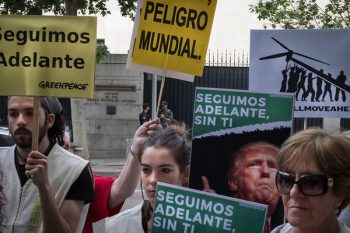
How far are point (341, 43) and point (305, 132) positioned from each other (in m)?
1.92

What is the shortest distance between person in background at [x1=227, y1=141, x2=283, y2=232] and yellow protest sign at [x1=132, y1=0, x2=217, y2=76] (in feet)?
2.32

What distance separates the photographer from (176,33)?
344cm

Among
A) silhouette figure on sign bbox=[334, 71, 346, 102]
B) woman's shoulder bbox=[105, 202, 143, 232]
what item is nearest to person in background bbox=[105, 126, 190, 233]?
woman's shoulder bbox=[105, 202, 143, 232]

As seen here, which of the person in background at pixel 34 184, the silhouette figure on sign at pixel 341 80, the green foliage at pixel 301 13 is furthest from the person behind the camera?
the green foliage at pixel 301 13

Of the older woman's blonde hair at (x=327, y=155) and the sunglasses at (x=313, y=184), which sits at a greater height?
the older woman's blonde hair at (x=327, y=155)

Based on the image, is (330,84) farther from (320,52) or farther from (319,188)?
(319,188)

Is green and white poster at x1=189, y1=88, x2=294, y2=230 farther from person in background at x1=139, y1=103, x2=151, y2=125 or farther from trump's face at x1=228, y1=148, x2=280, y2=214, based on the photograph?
person in background at x1=139, y1=103, x2=151, y2=125

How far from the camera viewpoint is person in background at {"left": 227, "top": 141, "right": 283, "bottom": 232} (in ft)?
9.26

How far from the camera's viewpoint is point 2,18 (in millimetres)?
3330

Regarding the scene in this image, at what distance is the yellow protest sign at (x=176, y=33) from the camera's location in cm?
344

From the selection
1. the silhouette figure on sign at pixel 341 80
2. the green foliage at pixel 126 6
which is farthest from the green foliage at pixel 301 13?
the silhouette figure on sign at pixel 341 80

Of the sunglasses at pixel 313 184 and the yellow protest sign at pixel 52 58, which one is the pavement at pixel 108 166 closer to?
the yellow protest sign at pixel 52 58

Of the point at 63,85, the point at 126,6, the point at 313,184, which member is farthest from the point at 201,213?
the point at 126,6

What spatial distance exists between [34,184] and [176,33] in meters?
0.96
